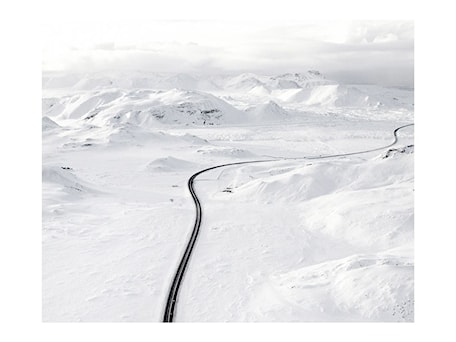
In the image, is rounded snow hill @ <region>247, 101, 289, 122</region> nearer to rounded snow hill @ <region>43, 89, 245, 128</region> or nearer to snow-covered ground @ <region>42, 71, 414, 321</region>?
rounded snow hill @ <region>43, 89, 245, 128</region>

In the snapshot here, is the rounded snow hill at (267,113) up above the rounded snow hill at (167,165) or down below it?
below

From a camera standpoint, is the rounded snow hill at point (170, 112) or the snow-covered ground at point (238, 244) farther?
the rounded snow hill at point (170, 112)

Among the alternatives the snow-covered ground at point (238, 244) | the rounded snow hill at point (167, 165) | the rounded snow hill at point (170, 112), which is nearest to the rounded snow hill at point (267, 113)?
the rounded snow hill at point (170, 112)

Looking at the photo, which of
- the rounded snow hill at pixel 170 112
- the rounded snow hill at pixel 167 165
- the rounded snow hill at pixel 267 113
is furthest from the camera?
the rounded snow hill at pixel 267 113

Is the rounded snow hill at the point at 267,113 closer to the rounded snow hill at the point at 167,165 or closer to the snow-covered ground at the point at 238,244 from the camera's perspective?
the rounded snow hill at the point at 167,165

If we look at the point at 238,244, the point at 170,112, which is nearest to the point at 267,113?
the point at 170,112

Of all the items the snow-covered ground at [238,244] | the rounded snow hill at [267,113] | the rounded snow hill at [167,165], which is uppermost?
the snow-covered ground at [238,244]

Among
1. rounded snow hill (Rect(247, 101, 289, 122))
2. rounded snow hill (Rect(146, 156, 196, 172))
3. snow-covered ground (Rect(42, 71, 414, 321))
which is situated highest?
snow-covered ground (Rect(42, 71, 414, 321))

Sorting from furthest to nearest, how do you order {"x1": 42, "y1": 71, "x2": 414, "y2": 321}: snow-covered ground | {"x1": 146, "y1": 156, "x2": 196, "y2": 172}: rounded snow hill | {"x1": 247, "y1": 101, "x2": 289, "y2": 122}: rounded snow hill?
1. {"x1": 247, "y1": 101, "x2": 289, "y2": 122}: rounded snow hill
2. {"x1": 146, "y1": 156, "x2": 196, "y2": 172}: rounded snow hill
3. {"x1": 42, "y1": 71, "x2": 414, "y2": 321}: snow-covered ground

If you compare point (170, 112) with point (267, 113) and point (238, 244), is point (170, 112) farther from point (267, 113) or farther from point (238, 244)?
point (238, 244)

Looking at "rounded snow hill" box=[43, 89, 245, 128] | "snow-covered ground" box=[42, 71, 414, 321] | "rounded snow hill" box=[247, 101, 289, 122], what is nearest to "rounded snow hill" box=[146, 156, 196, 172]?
"snow-covered ground" box=[42, 71, 414, 321]
